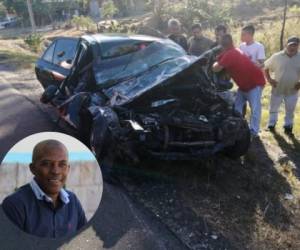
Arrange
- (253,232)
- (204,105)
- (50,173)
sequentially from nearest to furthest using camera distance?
(50,173) < (253,232) < (204,105)

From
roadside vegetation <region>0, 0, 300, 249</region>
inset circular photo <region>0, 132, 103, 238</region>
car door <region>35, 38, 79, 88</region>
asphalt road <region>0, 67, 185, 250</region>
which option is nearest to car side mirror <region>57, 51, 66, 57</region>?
car door <region>35, 38, 79, 88</region>

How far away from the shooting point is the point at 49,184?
1.37 metres

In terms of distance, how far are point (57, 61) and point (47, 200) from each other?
7.23 metres

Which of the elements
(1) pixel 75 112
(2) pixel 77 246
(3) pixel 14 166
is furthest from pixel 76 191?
(1) pixel 75 112

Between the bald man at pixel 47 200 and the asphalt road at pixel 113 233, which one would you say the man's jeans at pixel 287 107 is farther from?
the bald man at pixel 47 200

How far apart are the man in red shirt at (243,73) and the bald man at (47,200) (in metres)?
5.01

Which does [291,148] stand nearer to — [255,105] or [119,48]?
[255,105]

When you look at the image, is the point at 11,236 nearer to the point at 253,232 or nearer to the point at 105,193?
the point at 105,193

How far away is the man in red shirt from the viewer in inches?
247

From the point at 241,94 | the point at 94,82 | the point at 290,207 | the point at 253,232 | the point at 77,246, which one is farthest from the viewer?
the point at 241,94

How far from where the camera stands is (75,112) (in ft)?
18.6

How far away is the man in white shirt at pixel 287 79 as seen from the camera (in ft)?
22.6

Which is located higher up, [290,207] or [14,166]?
[14,166]

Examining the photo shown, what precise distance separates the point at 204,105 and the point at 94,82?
5.68 feet
